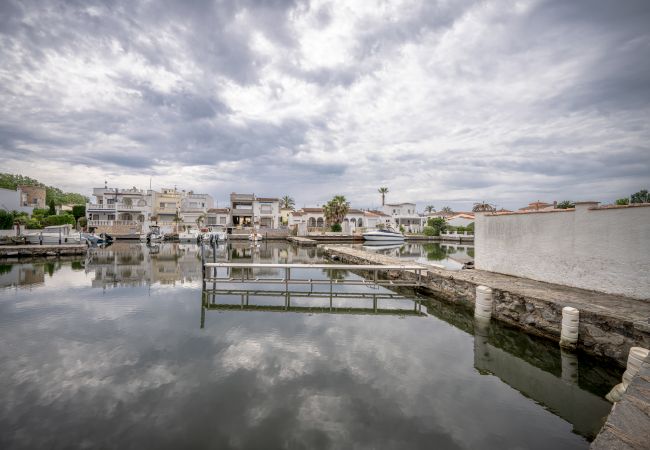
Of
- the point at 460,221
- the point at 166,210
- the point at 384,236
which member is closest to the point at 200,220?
the point at 166,210

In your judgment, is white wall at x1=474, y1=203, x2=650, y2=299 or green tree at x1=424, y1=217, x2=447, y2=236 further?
green tree at x1=424, y1=217, x2=447, y2=236

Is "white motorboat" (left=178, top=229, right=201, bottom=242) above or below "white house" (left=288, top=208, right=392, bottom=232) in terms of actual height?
below

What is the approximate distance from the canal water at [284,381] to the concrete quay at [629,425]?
5.25 ft

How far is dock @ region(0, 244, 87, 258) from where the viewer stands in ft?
94.3

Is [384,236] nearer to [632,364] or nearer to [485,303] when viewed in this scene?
[485,303]

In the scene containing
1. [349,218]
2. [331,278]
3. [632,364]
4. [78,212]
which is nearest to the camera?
[632,364]

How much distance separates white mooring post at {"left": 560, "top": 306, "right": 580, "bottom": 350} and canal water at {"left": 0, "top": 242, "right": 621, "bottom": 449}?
316mm

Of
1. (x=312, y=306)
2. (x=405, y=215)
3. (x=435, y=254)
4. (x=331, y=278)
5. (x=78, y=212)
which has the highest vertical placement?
(x=78, y=212)

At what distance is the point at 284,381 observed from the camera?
6.82 metres

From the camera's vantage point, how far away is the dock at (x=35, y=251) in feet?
94.3

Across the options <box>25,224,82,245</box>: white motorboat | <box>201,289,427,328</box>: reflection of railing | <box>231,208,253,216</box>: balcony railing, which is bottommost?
<box>201,289,427,328</box>: reflection of railing

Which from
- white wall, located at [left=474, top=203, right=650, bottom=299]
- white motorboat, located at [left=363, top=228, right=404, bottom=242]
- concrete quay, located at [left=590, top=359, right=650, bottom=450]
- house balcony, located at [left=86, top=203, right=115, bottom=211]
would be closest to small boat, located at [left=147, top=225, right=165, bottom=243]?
house balcony, located at [left=86, top=203, right=115, bottom=211]

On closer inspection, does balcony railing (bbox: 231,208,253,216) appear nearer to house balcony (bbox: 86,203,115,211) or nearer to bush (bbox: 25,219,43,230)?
house balcony (bbox: 86,203,115,211)

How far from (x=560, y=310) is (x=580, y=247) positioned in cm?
319
